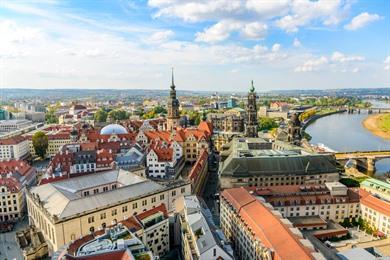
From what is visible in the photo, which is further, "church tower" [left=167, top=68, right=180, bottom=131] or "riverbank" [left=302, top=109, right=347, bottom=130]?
"riverbank" [left=302, top=109, right=347, bottom=130]

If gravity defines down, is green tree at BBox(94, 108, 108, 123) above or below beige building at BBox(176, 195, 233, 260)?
above

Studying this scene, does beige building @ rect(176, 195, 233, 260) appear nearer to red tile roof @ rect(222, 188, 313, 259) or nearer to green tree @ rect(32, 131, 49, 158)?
red tile roof @ rect(222, 188, 313, 259)

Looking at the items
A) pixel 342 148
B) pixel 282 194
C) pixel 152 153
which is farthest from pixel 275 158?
pixel 342 148

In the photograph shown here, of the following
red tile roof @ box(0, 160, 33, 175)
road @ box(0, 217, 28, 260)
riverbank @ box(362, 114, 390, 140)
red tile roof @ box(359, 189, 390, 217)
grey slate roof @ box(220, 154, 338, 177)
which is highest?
grey slate roof @ box(220, 154, 338, 177)

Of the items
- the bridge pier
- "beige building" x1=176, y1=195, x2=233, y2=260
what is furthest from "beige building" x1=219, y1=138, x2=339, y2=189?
the bridge pier

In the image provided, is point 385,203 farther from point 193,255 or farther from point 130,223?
point 130,223

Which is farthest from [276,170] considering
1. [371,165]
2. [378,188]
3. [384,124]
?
[384,124]

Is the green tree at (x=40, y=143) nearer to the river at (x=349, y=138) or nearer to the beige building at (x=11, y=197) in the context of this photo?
the beige building at (x=11, y=197)

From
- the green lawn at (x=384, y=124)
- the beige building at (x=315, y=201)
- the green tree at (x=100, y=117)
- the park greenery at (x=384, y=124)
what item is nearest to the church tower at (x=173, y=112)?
the beige building at (x=315, y=201)
